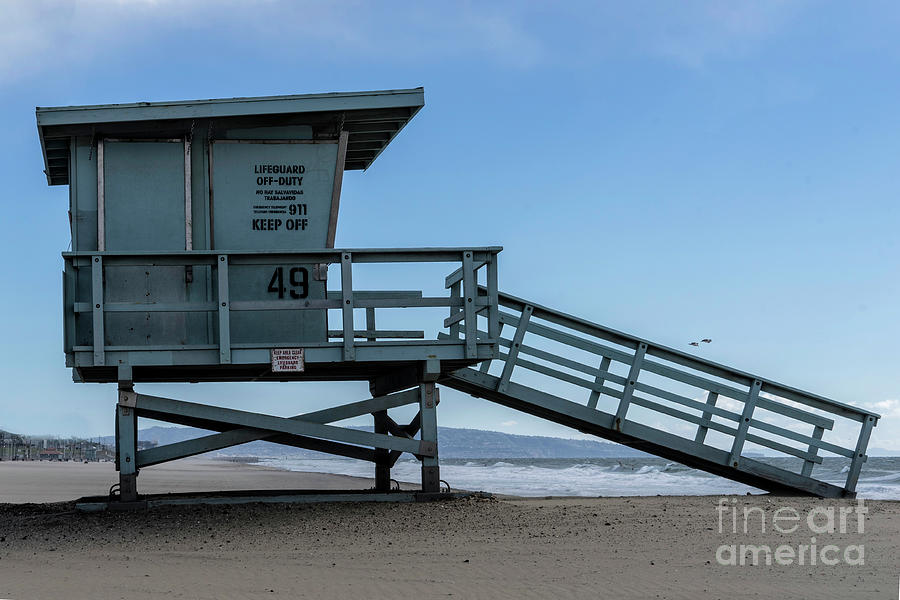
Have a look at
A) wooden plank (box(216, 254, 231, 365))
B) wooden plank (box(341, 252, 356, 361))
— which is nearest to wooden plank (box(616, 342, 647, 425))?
wooden plank (box(341, 252, 356, 361))

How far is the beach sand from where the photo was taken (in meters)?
6.19

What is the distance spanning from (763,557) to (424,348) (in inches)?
168

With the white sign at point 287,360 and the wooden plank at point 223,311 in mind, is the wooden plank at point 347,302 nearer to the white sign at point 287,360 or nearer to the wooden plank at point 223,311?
the white sign at point 287,360

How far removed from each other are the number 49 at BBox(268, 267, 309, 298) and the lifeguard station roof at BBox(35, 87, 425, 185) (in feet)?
5.39

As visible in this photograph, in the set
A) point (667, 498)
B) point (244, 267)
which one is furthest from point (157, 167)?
point (667, 498)

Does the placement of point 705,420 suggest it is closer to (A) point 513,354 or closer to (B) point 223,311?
(A) point 513,354

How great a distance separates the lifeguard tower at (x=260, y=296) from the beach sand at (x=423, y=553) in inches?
47.2

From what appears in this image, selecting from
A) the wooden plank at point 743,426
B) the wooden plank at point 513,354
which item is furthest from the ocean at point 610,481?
the wooden plank at point 513,354

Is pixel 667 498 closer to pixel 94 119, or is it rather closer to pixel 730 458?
pixel 730 458

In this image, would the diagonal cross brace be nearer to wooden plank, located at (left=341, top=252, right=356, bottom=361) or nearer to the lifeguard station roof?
wooden plank, located at (left=341, top=252, right=356, bottom=361)

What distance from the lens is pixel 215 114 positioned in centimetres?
1065

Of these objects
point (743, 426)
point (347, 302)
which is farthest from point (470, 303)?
point (743, 426)

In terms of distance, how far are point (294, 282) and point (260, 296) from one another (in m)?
0.41

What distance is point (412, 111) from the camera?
11.3 metres
